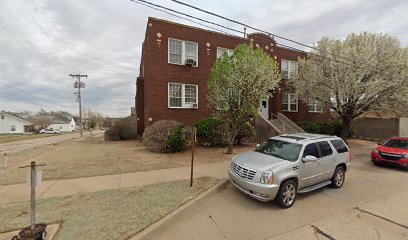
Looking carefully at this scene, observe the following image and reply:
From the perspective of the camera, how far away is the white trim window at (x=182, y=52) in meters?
15.9

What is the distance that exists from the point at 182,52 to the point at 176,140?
778 centimetres

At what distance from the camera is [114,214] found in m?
4.54

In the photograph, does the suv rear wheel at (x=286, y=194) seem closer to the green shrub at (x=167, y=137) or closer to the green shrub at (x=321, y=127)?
the green shrub at (x=167, y=137)

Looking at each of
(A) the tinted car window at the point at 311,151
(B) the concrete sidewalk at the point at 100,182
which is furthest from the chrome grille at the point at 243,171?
(A) the tinted car window at the point at 311,151

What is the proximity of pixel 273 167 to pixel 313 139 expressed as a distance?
2.19m

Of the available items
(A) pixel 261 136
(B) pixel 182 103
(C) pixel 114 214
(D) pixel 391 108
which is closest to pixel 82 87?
(B) pixel 182 103

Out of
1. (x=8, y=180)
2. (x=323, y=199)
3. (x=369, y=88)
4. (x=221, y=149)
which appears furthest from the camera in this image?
(x=369, y=88)

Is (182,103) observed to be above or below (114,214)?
above

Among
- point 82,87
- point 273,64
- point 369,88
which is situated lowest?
point 369,88

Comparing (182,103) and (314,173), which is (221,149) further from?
(314,173)

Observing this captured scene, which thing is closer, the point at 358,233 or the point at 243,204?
the point at 358,233

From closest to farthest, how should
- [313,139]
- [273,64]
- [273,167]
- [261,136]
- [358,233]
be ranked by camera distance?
1. [358,233]
2. [273,167]
3. [313,139]
4. [273,64]
5. [261,136]

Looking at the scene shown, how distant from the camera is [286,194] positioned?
5.36 metres

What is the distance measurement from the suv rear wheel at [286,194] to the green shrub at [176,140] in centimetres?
728
